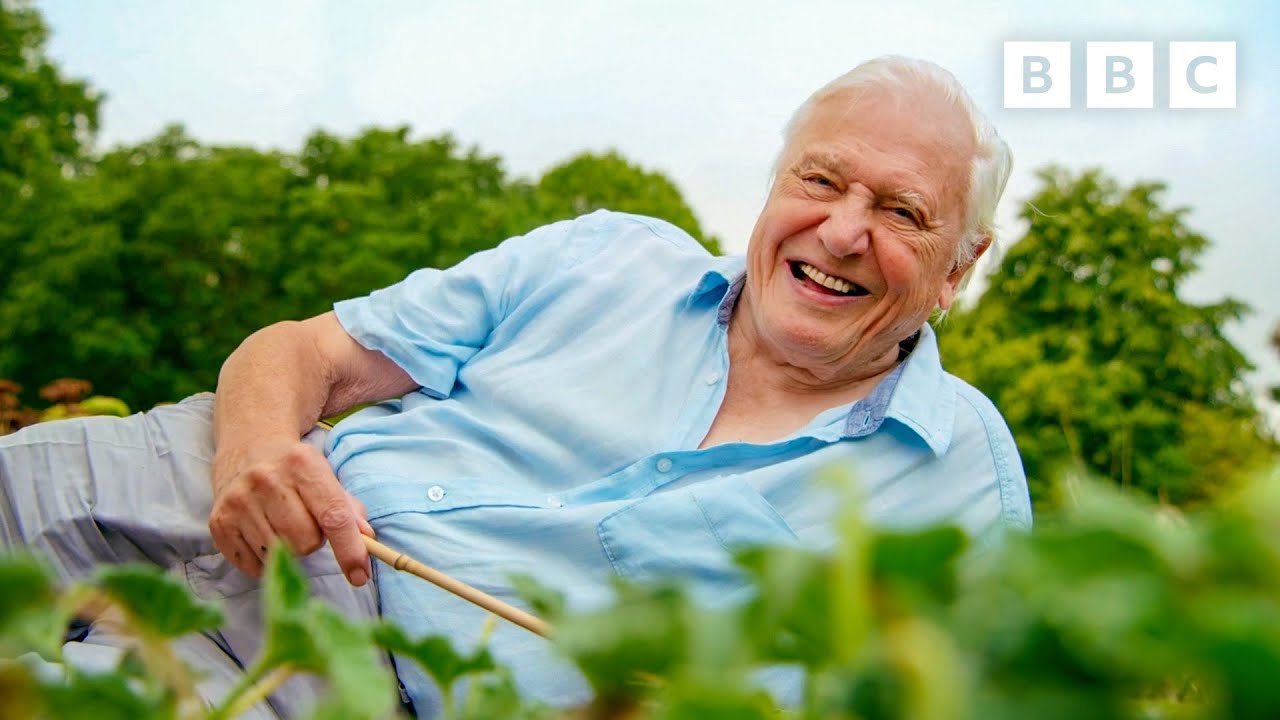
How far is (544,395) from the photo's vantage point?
220 centimetres

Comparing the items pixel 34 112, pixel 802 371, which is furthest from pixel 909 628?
pixel 34 112

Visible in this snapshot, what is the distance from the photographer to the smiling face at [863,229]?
7.70 feet

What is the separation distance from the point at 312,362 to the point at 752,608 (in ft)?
6.35

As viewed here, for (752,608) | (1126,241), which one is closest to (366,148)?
(1126,241)

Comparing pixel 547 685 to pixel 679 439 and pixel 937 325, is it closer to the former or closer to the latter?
pixel 679 439

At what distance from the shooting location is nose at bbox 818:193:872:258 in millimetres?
2352

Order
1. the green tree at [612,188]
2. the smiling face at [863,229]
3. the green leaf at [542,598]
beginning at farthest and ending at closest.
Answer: the green tree at [612,188]
the smiling face at [863,229]
the green leaf at [542,598]

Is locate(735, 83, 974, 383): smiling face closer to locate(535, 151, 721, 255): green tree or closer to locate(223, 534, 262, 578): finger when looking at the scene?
locate(223, 534, 262, 578): finger

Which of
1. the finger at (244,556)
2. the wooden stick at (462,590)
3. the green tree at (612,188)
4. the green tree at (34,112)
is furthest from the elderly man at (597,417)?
the green tree at (612,188)

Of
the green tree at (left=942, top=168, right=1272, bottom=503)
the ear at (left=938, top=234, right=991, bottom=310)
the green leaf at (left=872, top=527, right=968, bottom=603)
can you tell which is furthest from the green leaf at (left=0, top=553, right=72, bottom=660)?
the green tree at (left=942, top=168, right=1272, bottom=503)

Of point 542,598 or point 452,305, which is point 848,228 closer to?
point 452,305

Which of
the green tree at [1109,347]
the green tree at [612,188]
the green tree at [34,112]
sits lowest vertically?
the green tree at [1109,347]

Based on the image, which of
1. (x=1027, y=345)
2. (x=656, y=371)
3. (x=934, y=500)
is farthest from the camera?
(x=1027, y=345)

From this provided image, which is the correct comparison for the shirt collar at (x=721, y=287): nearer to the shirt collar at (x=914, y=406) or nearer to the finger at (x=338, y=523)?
the shirt collar at (x=914, y=406)
